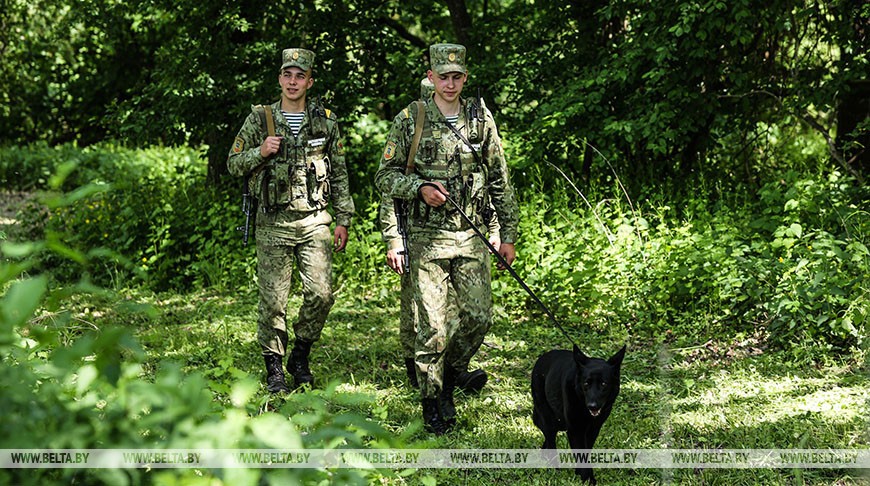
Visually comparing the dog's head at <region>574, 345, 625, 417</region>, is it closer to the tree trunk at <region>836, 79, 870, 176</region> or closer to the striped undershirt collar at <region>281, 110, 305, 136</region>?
the striped undershirt collar at <region>281, 110, 305, 136</region>

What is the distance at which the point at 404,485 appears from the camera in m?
4.21

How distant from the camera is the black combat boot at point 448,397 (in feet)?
17.7

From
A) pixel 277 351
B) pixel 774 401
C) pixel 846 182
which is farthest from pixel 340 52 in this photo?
pixel 774 401

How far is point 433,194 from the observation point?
5.19 m

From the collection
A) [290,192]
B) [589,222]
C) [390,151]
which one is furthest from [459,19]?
[390,151]

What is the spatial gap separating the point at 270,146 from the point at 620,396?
2.87m

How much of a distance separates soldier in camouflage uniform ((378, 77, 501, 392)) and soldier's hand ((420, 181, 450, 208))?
14.2 inches

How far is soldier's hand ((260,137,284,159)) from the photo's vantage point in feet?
19.1

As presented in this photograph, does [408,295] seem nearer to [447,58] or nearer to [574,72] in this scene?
[447,58]

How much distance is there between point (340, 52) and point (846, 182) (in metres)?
5.43

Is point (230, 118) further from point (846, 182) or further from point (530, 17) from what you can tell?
point (846, 182)

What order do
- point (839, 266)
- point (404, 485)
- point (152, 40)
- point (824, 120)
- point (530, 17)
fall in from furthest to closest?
point (152, 40) → point (824, 120) → point (530, 17) → point (839, 266) → point (404, 485)

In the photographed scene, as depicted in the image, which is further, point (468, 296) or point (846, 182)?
point (846, 182)

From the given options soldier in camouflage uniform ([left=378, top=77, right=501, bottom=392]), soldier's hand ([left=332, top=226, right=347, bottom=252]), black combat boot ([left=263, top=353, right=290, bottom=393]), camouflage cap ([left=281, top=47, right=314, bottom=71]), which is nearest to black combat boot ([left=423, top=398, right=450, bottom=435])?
soldier in camouflage uniform ([left=378, top=77, right=501, bottom=392])
